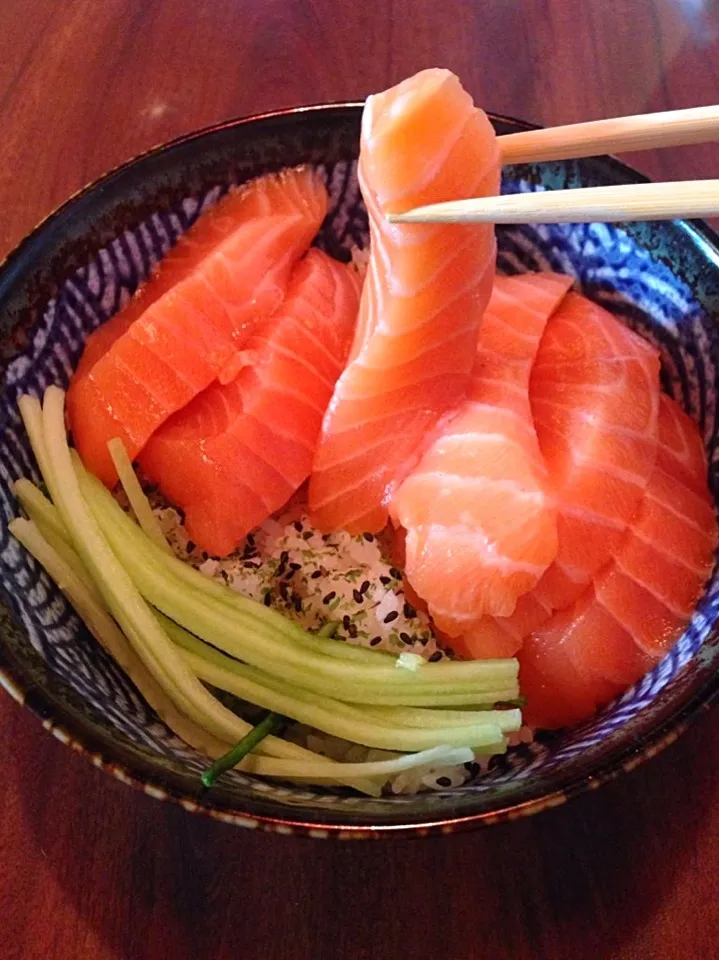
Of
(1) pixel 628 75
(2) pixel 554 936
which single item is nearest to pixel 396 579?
(2) pixel 554 936

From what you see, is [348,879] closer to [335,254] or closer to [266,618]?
[266,618]

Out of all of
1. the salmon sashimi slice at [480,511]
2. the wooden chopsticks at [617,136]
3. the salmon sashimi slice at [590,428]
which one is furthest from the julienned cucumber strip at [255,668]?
the wooden chopsticks at [617,136]

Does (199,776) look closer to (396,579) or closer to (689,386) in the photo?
(396,579)

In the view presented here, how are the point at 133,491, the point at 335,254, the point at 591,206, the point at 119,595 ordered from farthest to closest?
the point at 335,254 < the point at 133,491 < the point at 119,595 < the point at 591,206

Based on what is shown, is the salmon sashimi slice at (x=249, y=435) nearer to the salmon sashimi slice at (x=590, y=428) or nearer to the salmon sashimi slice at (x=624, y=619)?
the salmon sashimi slice at (x=590, y=428)

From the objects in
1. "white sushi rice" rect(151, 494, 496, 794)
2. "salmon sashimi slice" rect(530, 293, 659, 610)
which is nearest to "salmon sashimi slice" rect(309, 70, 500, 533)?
"white sushi rice" rect(151, 494, 496, 794)

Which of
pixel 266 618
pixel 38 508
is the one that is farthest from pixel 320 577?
pixel 38 508
